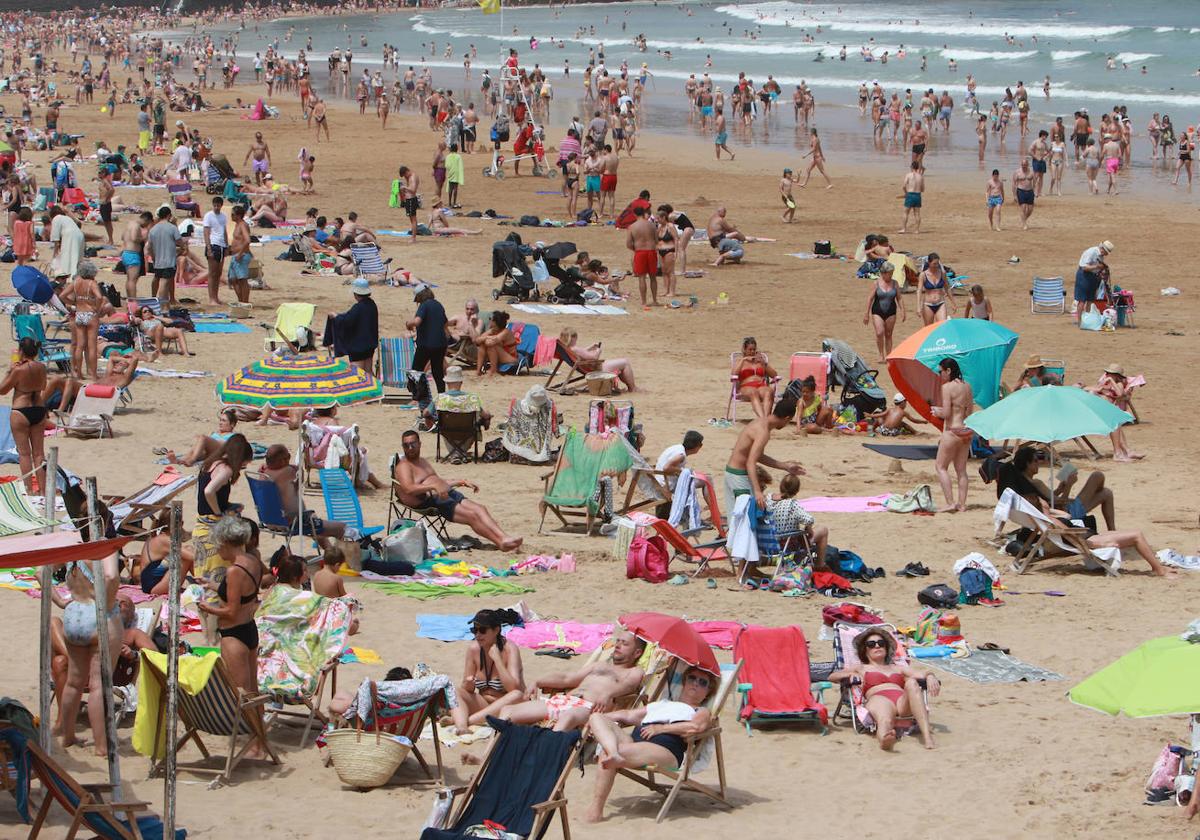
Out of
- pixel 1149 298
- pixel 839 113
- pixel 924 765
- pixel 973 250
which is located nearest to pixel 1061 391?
pixel 924 765

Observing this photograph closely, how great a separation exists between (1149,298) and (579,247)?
8051mm

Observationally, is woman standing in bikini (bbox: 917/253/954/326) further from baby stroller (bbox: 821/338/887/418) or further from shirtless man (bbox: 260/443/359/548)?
shirtless man (bbox: 260/443/359/548)

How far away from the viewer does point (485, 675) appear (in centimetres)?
806

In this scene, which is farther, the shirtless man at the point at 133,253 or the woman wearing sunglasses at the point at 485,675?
the shirtless man at the point at 133,253

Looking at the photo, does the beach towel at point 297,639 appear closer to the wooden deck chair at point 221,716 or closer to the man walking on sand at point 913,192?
the wooden deck chair at point 221,716

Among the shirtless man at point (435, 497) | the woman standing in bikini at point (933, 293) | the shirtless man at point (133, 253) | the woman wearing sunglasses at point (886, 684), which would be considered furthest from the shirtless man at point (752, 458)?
the shirtless man at point (133, 253)

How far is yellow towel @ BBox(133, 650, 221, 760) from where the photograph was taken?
23.3 feet

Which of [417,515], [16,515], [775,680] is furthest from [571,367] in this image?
[16,515]

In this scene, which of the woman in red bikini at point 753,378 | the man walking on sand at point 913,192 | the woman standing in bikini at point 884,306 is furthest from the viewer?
the man walking on sand at point 913,192

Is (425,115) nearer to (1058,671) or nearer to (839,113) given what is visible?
(839,113)

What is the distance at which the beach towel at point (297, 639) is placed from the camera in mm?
7941

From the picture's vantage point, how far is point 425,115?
156ft

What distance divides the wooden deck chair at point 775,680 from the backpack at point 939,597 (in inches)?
74.9

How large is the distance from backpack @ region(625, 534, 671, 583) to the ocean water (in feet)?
85.3
